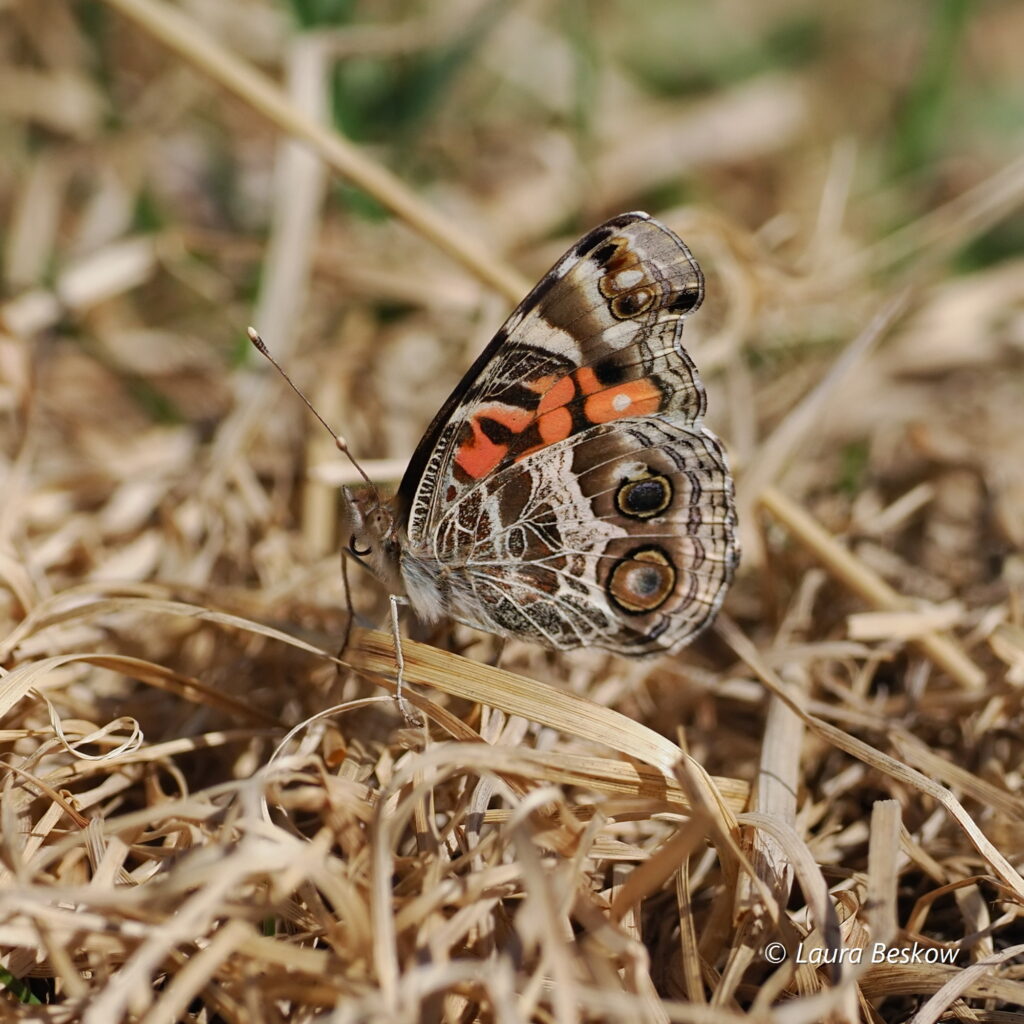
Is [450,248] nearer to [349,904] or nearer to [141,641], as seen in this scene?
[141,641]

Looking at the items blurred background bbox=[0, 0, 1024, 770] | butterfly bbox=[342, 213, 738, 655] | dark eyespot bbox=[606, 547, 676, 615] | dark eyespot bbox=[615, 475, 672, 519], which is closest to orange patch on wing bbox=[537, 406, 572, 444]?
butterfly bbox=[342, 213, 738, 655]

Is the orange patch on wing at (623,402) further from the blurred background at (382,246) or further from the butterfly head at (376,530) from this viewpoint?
the blurred background at (382,246)

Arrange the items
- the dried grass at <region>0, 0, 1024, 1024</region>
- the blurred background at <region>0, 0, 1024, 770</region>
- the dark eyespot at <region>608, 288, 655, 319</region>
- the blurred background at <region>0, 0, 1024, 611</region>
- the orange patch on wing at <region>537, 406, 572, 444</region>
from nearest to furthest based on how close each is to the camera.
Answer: the dried grass at <region>0, 0, 1024, 1024</region> < the dark eyespot at <region>608, 288, 655, 319</region> < the orange patch on wing at <region>537, 406, 572, 444</region> < the blurred background at <region>0, 0, 1024, 770</region> < the blurred background at <region>0, 0, 1024, 611</region>

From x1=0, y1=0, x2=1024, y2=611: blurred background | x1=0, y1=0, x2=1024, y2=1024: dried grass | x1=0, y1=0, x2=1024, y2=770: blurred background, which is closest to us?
x1=0, y1=0, x2=1024, y2=1024: dried grass

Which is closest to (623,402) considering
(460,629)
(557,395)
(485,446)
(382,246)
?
(557,395)

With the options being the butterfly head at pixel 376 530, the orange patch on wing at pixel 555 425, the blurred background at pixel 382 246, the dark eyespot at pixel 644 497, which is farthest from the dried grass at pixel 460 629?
the orange patch on wing at pixel 555 425

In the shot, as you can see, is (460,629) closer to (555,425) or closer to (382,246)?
(555,425)

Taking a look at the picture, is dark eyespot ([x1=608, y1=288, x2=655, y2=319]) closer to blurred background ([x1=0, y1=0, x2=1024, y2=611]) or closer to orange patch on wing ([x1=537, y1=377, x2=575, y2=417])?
orange patch on wing ([x1=537, y1=377, x2=575, y2=417])
